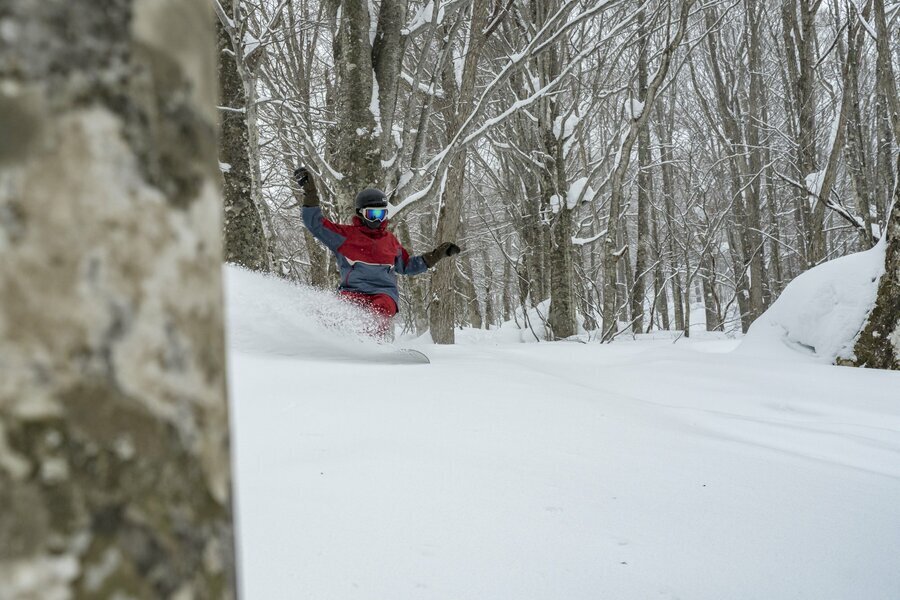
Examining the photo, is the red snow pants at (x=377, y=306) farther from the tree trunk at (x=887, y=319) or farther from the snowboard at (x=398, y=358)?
the tree trunk at (x=887, y=319)

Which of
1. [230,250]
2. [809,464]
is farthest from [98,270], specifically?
[230,250]

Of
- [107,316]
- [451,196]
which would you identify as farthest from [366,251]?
[107,316]

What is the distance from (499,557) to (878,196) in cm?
1048

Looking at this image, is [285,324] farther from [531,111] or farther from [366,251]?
[531,111]

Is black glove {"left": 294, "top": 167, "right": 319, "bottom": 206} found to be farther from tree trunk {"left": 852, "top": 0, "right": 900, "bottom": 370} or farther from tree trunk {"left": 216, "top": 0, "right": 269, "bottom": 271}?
tree trunk {"left": 852, "top": 0, "right": 900, "bottom": 370}

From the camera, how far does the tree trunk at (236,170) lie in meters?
4.37

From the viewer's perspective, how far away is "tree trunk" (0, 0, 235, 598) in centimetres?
23

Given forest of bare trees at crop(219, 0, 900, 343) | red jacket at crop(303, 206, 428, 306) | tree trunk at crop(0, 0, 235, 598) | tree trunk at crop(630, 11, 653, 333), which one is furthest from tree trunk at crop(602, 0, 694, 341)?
tree trunk at crop(0, 0, 235, 598)

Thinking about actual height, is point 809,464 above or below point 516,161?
below

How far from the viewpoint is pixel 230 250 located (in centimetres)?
441

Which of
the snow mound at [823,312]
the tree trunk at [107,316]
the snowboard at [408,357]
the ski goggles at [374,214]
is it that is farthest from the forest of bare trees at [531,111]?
the tree trunk at [107,316]

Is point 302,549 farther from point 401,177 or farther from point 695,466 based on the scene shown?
point 401,177

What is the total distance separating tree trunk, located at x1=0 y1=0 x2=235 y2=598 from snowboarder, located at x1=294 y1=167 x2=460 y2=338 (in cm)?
423

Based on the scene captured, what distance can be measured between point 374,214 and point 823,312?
3254 millimetres
